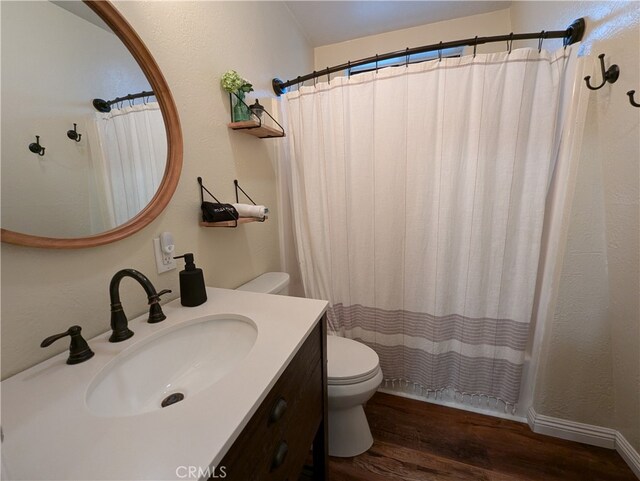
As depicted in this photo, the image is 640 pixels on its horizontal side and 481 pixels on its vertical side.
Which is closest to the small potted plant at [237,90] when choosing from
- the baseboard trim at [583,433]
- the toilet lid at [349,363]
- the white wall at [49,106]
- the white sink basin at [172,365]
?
the white wall at [49,106]

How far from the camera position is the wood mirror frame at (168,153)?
67 centimetres

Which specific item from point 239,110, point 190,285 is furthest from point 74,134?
point 239,110

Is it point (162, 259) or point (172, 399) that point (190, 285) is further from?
point (172, 399)

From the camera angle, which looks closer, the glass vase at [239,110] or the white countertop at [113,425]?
the white countertop at [113,425]

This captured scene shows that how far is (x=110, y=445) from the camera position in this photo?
1.40 feet

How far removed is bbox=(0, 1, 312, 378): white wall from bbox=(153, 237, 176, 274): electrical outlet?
21 millimetres

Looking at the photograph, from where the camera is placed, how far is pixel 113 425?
464 mm

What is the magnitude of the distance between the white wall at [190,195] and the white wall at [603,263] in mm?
1489

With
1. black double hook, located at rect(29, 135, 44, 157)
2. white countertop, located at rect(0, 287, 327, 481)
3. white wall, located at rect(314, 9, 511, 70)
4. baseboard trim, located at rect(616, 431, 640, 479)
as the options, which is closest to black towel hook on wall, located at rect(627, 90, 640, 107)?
white wall, located at rect(314, 9, 511, 70)

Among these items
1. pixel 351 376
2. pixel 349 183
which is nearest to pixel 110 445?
pixel 351 376

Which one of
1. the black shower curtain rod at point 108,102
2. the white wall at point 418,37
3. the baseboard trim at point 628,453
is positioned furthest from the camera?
the white wall at point 418,37

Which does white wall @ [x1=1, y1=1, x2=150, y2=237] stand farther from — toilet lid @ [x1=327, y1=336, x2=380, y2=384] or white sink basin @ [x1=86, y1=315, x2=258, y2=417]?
toilet lid @ [x1=327, y1=336, x2=380, y2=384]

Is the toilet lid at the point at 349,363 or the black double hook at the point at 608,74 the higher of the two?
the black double hook at the point at 608,74

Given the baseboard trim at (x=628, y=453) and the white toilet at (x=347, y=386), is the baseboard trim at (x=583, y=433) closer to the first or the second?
the baseboard trim at (x=628, y=453)
